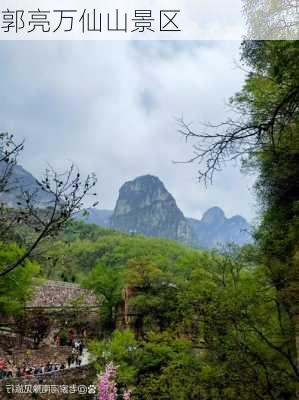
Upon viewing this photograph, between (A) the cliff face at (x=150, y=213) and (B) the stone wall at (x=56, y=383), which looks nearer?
(B) the stone wall at (x=56, y=383)

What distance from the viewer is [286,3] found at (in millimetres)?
6676

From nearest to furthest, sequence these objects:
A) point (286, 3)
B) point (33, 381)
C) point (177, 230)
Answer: point (286, 3) < point (33, 381) < point (177, 230)

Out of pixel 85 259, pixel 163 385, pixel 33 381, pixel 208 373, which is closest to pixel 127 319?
pixel 33 381

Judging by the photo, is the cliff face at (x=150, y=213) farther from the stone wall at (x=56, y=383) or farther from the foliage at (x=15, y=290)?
the stone wall at (x=56, y=383)

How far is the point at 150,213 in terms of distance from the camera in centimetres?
17300

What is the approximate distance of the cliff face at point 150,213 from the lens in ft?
551

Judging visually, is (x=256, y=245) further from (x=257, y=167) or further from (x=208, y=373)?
(x=208, y=373)

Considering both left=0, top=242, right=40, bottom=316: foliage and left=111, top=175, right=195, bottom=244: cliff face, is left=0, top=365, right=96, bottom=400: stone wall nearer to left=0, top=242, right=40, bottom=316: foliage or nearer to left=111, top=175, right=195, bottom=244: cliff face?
left=0, top=242, right=40, bottom=316: foliage

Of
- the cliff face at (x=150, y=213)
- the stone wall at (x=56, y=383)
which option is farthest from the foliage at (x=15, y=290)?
the cliff face at (x=150, y=213)

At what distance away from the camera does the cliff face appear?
168m

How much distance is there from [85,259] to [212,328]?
5944cm

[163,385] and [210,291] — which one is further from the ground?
[210,291]

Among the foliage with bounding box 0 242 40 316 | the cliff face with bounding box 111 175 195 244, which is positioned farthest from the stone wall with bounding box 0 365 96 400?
the cliff face with bounding box 111 175 195 244

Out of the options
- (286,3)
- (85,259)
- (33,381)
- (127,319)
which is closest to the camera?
(286,3)
